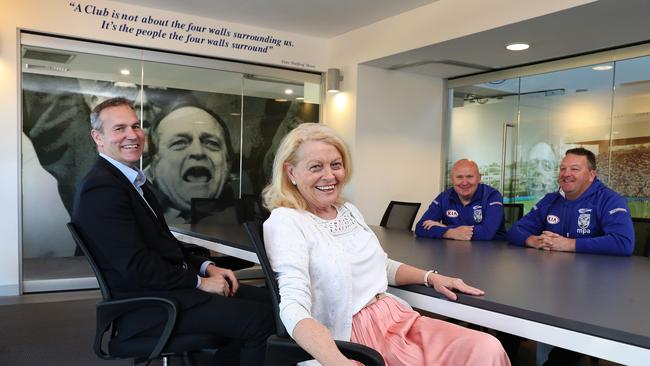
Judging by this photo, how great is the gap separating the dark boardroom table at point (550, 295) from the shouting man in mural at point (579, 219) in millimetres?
127

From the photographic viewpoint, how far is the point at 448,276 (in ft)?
6.01

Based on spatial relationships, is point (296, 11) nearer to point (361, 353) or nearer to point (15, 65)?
point (15, 65)

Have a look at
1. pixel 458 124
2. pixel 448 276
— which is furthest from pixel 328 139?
pixel 458 124

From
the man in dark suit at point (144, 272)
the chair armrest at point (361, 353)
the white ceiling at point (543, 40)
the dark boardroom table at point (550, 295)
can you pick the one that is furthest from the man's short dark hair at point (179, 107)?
the chair armrest at point (361, 353)

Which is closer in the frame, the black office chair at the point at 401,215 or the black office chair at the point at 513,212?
the black office chair at the point at 401,215

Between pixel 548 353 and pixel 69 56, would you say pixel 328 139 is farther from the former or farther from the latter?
pixel 69 56

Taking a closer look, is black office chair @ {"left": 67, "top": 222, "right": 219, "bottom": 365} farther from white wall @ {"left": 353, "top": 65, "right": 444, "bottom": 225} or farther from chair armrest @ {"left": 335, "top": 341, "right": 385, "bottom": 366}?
white wall @ {"left": 353, "top": 65, "right": 444, "bottom": 225}

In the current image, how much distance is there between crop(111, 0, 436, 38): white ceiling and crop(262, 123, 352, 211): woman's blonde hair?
410 cm

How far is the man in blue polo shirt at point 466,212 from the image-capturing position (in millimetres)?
3219

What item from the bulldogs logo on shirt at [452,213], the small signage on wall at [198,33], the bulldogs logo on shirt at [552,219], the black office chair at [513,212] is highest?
the small signage on wall at [198,33]

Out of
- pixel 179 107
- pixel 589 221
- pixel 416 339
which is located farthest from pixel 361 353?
pixel 179 107

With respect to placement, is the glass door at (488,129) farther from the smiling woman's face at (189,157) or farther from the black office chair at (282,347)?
the black office chair at (282,347)

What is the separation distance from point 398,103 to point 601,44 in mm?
2515

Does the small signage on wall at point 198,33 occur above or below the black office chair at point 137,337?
above
